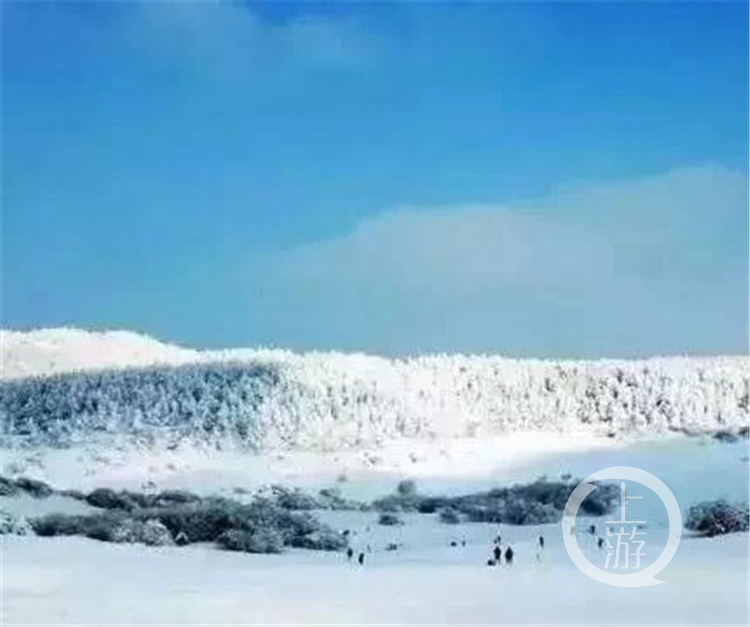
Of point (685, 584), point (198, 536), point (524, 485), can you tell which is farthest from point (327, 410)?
point (685, 584)

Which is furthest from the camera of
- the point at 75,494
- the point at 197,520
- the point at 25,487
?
the point at 75,494

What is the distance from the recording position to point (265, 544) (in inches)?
449

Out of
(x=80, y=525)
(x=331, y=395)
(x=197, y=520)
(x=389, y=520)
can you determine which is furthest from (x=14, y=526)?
(x=331, y=395)

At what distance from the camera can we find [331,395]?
16719 millimetres

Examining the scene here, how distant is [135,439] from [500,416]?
4.13 metres

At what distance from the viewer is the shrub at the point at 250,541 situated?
37.3ft

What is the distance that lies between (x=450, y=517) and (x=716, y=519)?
235 cm

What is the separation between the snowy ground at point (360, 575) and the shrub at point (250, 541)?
17 cm

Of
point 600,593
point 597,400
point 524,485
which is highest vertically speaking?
point 597,400


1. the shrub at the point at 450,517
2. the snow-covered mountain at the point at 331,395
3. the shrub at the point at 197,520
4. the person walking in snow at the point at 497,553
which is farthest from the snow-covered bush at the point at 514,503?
the person walking in snow at the point at 497,553

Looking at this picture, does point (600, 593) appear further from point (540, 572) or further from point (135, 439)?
point (135, 439)

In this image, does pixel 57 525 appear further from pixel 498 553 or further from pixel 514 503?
pixel 514 503

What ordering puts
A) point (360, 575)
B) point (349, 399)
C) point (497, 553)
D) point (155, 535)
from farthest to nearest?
point (349, 399)
point (155, 535)
point (497, 553)
point (360, 575)

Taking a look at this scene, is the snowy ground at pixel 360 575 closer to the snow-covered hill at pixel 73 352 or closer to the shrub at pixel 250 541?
the shrub at pixel 250 541
